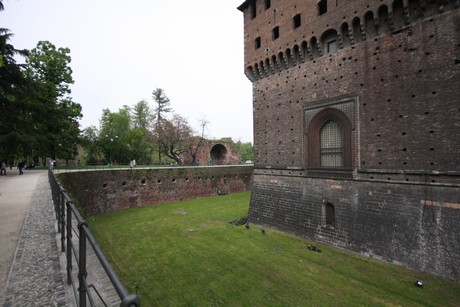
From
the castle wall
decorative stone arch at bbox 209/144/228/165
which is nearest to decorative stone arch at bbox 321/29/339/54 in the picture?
the castle wall

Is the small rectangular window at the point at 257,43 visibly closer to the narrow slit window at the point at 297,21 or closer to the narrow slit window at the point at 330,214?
the narrow slit window at the point at 297,21

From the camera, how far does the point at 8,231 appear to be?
6.02m

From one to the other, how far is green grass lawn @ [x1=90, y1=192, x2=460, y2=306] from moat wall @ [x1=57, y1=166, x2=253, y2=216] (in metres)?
3.74

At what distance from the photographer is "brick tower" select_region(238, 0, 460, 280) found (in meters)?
8.63

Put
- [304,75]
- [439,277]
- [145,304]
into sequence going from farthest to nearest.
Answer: [304,75] < [439,277] < [145,304]

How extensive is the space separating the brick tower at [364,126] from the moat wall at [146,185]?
10.4m

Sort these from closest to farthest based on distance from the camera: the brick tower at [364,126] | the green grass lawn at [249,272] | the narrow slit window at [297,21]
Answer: the green grass lawn at [249,272]
the brick tower at [364,126]
the narrow slit window at [297,21]

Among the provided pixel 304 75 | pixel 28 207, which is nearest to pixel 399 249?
pixel 304 75

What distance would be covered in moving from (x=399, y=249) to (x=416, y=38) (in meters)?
7.93

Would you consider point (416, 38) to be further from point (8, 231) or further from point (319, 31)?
point (8, 231)

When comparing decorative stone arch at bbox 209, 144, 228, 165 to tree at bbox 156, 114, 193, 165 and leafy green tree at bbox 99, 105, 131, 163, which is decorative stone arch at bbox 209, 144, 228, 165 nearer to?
tree at bbox 156, 114, 193, 165

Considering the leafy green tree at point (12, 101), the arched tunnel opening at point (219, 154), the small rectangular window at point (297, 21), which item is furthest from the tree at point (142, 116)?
the small rectangular window at point (297, 21)

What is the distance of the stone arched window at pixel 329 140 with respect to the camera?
1145 cm

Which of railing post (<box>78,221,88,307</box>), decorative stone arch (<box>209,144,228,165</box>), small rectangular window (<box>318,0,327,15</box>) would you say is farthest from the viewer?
decorative stone arch (<box>209,144,228,165</box>)
